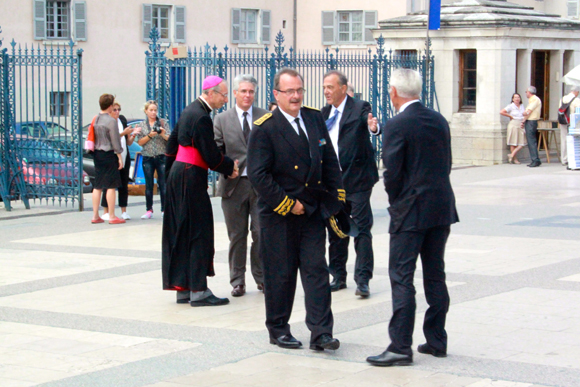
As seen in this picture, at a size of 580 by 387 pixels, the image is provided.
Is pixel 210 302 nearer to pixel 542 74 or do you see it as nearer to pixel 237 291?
pixel 237 291

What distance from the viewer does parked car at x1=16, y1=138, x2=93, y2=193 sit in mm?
15320

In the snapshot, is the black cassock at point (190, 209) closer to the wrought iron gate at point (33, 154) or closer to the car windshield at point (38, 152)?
the wrought iron gate at point (33, 154)

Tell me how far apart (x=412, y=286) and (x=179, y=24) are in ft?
90.8

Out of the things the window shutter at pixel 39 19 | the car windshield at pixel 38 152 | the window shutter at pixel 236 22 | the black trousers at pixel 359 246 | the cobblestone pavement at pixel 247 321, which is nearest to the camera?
the cobblestone pavement at pixel 247 321

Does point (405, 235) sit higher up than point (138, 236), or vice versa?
point (405, 235)

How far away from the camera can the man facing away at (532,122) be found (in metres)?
21.8

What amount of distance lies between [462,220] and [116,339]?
726 cm

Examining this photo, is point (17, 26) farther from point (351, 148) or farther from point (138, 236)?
point (351, 148)

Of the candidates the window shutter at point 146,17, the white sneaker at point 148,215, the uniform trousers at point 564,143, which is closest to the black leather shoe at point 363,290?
the white sneaker at point 148,215

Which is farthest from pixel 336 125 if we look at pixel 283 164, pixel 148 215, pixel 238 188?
pixel 148 215

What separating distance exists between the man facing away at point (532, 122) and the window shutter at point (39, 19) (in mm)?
14470

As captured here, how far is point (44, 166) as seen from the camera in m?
15.6

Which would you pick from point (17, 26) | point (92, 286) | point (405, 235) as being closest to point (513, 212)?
point (92, 286)

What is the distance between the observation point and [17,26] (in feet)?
92.4
